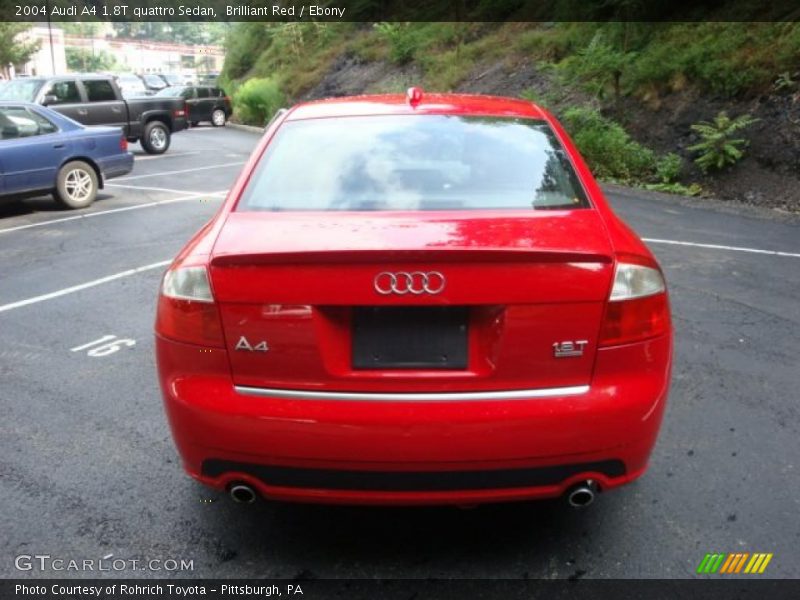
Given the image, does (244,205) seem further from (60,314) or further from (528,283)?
(60,314)

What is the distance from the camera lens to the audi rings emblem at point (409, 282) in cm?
247

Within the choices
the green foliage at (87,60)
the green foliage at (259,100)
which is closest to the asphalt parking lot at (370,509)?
the green foliage at (259,100)

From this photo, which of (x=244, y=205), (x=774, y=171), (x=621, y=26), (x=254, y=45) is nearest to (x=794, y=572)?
(x=244, y=205)

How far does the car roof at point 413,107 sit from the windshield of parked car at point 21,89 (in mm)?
14219

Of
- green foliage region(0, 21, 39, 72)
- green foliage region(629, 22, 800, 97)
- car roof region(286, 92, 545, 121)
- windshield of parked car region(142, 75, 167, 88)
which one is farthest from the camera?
windshield of parked car region(142, 75, 167, 88)

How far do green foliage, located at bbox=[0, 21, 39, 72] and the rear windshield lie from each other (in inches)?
1758

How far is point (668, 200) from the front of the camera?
461 inches

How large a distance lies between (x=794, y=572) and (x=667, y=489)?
2.15ft

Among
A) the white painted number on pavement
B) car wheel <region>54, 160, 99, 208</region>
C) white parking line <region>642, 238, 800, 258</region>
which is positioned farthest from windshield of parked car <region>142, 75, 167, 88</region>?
the white painted number on pavement

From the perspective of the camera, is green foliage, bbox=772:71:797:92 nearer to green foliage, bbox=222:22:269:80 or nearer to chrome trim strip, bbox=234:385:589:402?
chrome trim strip, bbox=234:385:589:402

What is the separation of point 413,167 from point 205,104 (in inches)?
1083

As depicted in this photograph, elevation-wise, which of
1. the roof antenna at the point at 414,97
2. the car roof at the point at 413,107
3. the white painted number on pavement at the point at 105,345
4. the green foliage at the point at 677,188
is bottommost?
the white painted number on pavement at the point at 105,345

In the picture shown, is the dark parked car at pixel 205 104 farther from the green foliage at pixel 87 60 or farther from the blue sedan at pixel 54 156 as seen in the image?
the green foliage at pixel 87 60

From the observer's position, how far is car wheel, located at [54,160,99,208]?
10.7 m
